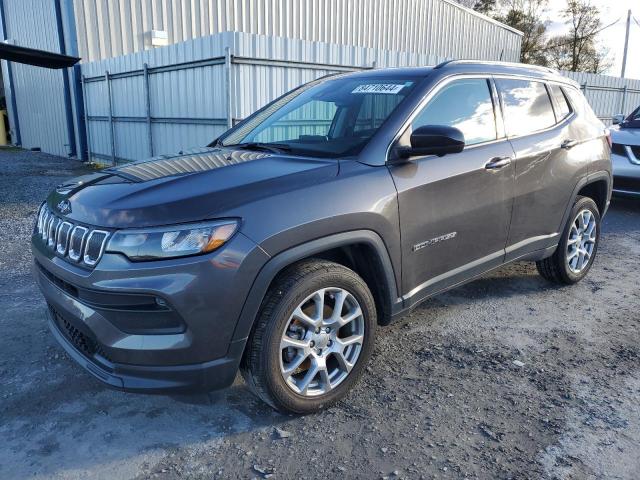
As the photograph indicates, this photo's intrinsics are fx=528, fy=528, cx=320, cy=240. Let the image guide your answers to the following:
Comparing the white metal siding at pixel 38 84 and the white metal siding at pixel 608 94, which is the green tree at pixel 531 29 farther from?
the white metal siding at pixel 38 84

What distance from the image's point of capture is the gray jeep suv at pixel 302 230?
7.46ft

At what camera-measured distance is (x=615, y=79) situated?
1745 cm

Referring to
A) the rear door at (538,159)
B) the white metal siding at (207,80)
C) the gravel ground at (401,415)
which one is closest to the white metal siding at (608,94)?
the white metal siding at (207,80)

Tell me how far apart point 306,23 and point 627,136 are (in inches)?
429

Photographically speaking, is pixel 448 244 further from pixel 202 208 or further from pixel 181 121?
pixel 181 121

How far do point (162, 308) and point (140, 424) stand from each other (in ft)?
2.70

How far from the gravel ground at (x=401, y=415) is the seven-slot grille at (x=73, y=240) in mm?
886

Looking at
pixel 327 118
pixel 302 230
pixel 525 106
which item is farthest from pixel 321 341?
pixel 525 106

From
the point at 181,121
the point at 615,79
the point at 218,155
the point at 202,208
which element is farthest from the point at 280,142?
the point at 615,79

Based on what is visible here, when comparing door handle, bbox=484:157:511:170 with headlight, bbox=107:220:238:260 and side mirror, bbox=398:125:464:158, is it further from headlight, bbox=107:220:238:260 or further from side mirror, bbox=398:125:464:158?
headlight, bbox=107:220:238:260

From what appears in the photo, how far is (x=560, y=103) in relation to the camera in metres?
4.32

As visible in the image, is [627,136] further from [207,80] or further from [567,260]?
[207,80]

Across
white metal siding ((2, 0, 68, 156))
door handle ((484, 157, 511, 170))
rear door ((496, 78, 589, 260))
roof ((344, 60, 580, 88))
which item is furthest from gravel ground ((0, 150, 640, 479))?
white metal siding ((2, 0, 68, 156))

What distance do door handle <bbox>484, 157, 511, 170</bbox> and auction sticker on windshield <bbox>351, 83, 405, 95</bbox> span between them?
29.7 inches
